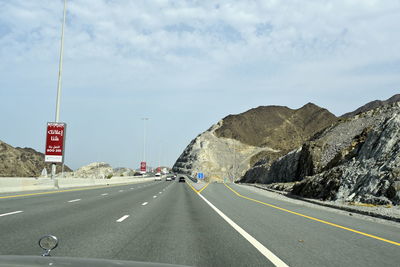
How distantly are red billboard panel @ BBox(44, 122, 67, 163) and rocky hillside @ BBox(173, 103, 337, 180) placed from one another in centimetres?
11215

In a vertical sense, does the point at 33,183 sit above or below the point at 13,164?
below

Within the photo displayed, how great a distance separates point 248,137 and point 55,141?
467ft

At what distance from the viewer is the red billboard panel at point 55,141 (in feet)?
102

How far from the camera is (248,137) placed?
559 feet

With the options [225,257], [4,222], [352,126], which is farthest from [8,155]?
[225,257]

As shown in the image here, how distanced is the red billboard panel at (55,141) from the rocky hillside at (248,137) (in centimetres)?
11215

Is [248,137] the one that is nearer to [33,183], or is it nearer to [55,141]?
[55,141]

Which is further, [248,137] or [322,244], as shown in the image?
[248,137]

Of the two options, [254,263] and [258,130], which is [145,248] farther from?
[258,130]

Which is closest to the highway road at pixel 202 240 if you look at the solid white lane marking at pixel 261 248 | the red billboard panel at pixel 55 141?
the solid white lane marking at pixel 261 248

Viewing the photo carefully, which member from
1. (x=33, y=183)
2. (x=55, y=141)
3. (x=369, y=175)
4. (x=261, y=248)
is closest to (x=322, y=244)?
(x=261, y=248)

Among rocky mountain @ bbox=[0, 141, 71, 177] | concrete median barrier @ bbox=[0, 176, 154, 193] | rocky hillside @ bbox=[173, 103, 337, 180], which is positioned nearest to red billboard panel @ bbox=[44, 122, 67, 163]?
concrete median barrier @ bbox=[0, 176, 154, 193]

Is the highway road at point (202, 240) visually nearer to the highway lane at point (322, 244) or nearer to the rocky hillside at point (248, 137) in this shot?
the highway lane at point (322, 244)

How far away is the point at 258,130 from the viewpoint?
579 ft
